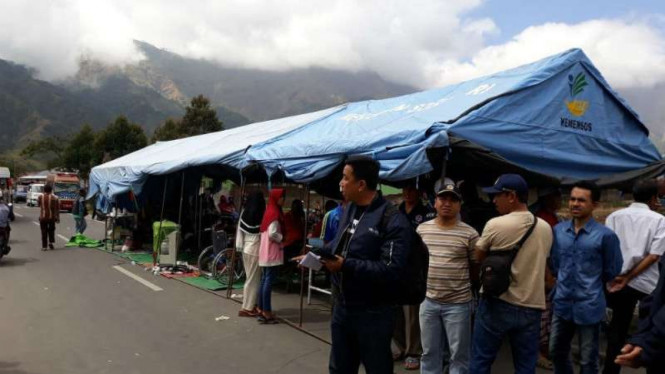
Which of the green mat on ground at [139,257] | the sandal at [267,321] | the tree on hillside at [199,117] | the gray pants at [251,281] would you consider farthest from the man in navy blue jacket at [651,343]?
the tree on hillside at [199,117]

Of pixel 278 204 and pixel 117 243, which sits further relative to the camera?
pixel 117 243

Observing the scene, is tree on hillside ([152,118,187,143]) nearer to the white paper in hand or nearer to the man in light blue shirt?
the man in light blue shirt

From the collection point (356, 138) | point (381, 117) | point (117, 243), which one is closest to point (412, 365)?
point (356, 138)

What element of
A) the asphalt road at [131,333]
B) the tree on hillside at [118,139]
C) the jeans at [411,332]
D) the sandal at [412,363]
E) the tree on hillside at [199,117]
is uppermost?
the tree on hillside at [199,117]

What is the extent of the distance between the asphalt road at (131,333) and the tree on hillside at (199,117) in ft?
103

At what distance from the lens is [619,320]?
13.8 ft

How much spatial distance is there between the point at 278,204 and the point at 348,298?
4.11m

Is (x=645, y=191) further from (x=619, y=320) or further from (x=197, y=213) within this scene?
(x=197, y=213)

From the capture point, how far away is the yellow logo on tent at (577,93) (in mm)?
6922

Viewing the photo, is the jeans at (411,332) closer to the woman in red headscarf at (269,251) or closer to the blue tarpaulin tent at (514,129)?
the blue tarpaulin tent at (514,129)

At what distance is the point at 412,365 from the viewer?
16.7ft

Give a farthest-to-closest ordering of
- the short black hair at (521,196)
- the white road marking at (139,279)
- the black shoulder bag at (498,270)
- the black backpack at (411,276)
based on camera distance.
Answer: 1. the white road marking at (139,279)
2. the short black hair at (521,196)
3. the black shoulder bag at (498,270)
4. the black backpack at (411,276)

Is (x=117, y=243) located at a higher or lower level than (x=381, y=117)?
lower

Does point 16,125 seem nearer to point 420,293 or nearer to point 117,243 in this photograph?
point 117,243
